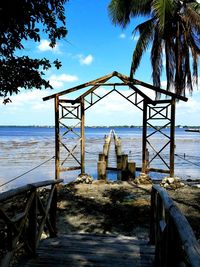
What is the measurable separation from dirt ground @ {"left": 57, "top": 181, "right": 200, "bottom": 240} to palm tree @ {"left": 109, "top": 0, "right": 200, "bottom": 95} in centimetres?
503

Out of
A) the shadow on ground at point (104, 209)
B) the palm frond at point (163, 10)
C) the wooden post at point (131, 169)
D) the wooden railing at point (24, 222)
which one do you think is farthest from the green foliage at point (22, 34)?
the wooden post at point (131, 169)

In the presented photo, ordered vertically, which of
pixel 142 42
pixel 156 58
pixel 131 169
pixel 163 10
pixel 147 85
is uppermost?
pixel 163 10

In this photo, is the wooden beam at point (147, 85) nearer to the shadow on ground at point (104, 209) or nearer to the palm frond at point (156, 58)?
the palm frond at point (156, 58)

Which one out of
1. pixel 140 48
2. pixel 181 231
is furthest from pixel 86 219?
pixel 140 48

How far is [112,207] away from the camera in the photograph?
11445 millimetres

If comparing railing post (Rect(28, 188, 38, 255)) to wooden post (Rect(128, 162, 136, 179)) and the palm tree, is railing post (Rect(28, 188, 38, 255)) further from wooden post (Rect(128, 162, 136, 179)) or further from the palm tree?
wooden post (Rect(128, 162, 136, 179))

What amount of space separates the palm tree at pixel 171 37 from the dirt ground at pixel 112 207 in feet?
16.5

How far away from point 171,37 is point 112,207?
846 cm

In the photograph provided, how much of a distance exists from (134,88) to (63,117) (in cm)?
335

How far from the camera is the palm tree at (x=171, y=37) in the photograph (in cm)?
1549

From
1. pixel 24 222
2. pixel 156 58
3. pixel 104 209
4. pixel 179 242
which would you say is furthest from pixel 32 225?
pixel 156 58

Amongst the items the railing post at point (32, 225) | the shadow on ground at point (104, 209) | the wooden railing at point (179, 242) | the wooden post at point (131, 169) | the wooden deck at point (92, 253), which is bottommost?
the shadow on ground at point (104, 209)

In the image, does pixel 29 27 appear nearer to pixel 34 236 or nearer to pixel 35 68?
pixel 35 68

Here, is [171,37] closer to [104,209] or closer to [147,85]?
[147,85]
